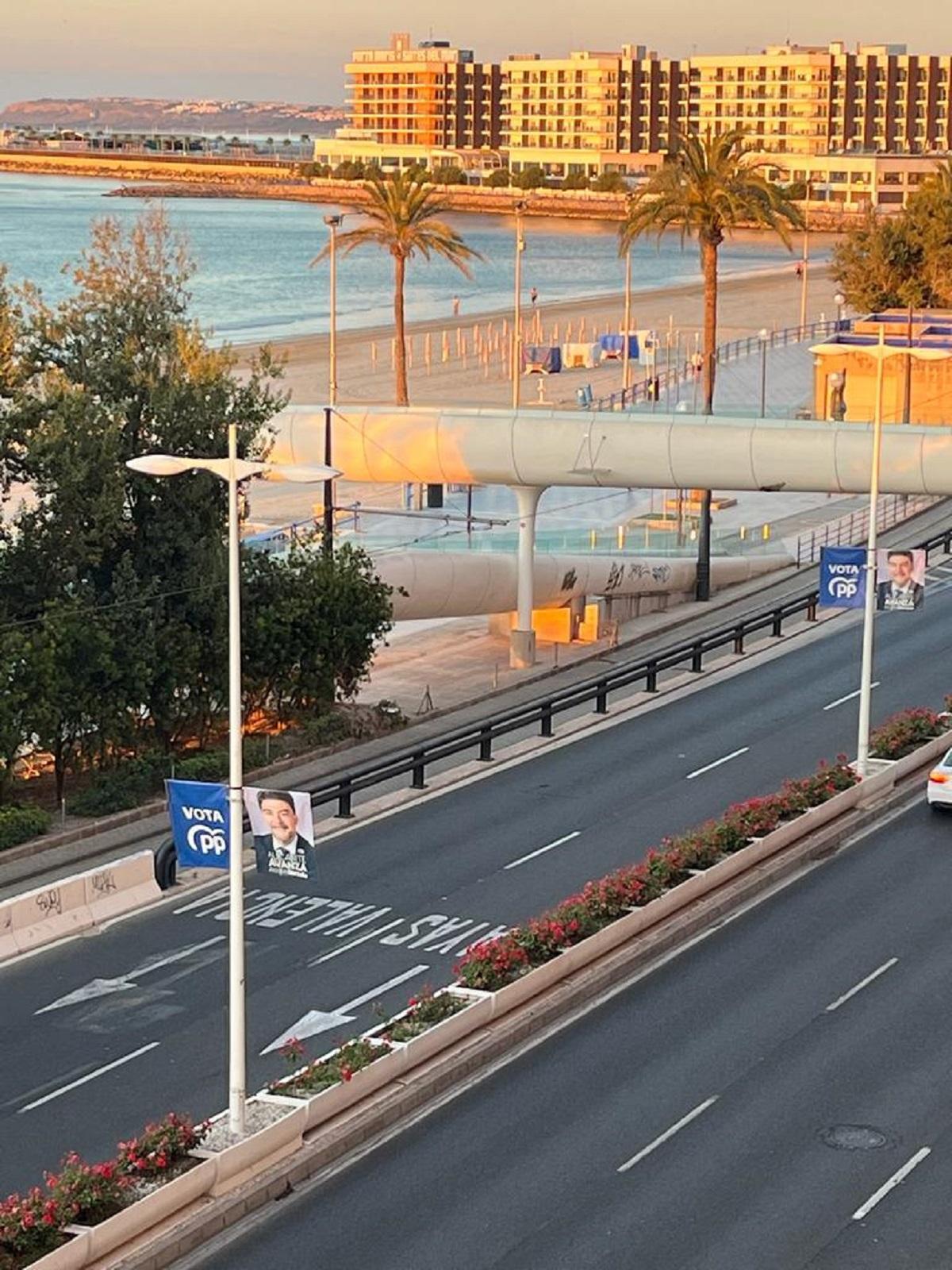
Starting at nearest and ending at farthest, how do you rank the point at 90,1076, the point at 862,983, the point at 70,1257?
1. the point at 70,1257
2. the point at 90,1076
3. the point at 862,983

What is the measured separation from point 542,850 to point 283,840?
12414mm

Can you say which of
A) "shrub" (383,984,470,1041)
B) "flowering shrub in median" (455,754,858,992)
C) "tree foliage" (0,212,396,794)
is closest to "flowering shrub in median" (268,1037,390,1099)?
"shrub" (383,984,470,1041)

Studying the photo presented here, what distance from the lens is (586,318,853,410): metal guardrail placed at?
104 m

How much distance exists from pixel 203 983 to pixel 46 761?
1566 centimetres

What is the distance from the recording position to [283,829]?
24422 millimetres

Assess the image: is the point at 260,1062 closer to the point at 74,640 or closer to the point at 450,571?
the point at 74,640

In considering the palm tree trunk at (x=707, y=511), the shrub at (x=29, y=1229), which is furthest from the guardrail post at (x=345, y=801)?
the palm tree trunk at (x=707, y=511)

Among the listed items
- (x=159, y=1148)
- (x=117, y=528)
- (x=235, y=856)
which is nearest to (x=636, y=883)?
(x=235, y=856)

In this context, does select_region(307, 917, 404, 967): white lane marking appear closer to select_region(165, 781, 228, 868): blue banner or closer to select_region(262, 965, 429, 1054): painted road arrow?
select_region(262, 965, 429, 1054): painted road arrow

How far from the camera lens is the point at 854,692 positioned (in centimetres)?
4938

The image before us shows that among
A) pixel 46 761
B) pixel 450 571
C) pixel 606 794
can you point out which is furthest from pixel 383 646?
pixel 606 794

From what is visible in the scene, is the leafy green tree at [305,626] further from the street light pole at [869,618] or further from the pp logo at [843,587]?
the street light pole at [869,618]

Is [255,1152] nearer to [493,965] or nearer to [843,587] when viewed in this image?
[493,965]

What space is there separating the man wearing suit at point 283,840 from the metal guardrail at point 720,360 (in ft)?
247
